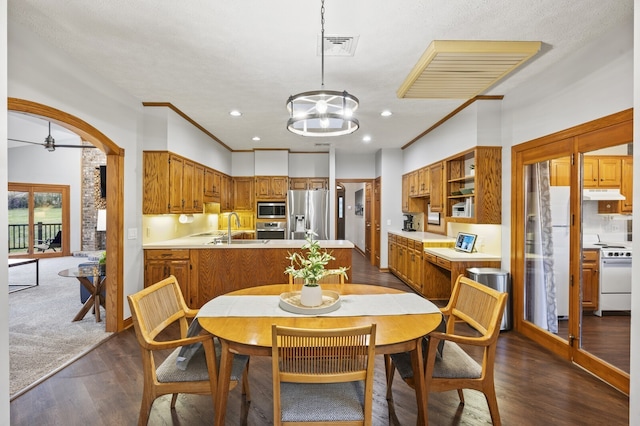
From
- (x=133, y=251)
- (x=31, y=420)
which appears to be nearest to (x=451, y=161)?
(x=133, y=251)

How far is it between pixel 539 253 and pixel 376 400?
2322mm

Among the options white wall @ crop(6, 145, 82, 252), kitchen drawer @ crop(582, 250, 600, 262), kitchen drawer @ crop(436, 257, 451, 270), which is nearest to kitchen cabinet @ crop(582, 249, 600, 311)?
kitchen drawer @ crop(582, 250, 600, 262)

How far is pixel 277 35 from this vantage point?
244 centimetres

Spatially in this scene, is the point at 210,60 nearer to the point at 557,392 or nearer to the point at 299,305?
the point at 299,305

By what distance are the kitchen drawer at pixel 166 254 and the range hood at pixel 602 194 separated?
429cm

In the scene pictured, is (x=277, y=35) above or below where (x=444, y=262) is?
above

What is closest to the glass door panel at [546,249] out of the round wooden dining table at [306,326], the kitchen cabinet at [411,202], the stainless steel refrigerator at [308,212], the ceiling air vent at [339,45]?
the round wooden dining table at [306,326]

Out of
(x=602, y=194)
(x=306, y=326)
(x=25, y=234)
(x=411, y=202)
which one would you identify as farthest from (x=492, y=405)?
(x=25, y=234)

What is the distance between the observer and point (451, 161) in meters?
4.59

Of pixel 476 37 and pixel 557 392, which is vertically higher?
pixel 476 37

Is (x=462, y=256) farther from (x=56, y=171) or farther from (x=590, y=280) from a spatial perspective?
(x=56, y=171)

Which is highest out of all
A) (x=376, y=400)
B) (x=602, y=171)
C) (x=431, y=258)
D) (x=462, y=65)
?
(x=462, y=65)

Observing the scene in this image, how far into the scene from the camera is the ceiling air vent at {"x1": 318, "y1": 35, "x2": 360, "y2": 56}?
8.05 feet

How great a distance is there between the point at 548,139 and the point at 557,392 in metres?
2.21
